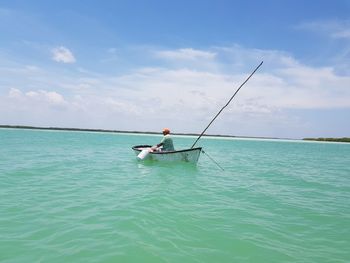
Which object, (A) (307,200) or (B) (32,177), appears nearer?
(A) (307,200)

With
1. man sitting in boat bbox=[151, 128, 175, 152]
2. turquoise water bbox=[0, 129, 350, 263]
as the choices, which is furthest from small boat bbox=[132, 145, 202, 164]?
turquoise water bbox=[0, 129, 350, 263]

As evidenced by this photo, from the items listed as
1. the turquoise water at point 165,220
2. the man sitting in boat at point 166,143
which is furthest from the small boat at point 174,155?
the turquoise water at point 165,220

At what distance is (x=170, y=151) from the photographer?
18406 mm

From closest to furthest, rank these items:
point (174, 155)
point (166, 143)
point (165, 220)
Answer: point (165, 220)
point (174, 155)
point (166, 143)

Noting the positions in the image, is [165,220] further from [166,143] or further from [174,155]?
[166,143]

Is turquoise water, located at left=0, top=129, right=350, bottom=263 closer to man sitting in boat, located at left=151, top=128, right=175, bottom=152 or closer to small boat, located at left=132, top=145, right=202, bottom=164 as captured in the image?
small boat, located at left=132, top=145, right=202, bottom=164

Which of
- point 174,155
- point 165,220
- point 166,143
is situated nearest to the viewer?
point 165,220

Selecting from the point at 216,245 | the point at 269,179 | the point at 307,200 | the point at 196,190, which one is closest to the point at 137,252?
the point at 216,245

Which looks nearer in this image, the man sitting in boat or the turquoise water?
the turquoise water


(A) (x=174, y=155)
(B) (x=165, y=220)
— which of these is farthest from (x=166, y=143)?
(B) (x=165, y=220)

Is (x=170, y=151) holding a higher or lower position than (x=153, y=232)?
higher

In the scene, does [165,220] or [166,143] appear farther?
[166,143]

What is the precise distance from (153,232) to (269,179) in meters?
10.6

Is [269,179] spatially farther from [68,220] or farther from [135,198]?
[68,220]
